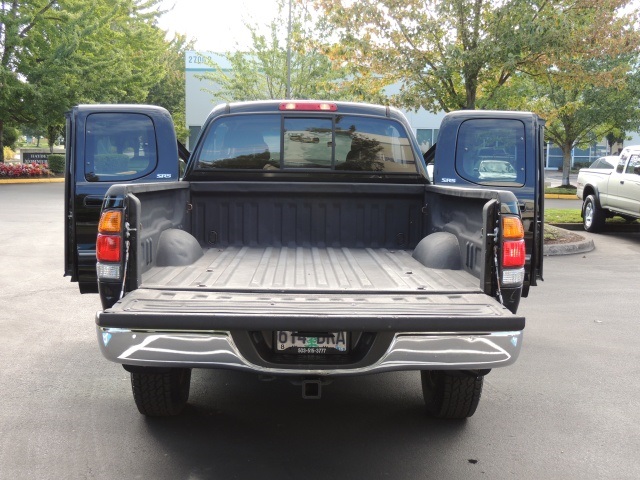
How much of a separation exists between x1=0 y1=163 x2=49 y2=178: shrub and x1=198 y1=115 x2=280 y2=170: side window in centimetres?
2639

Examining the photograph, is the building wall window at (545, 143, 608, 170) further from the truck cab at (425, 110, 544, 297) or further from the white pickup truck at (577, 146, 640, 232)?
the truck cab at (425, 110, 544, 297)

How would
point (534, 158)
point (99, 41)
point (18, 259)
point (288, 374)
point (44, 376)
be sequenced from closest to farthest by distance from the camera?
point (288, 374) → point (44, 376) → point (534, 158) → point (18, 259) → point (99, 41)

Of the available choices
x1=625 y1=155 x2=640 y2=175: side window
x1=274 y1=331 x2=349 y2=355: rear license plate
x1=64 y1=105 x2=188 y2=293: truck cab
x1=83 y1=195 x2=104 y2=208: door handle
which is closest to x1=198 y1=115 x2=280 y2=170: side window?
x1=64 y1=105 x2=188 y2=293: truck cab

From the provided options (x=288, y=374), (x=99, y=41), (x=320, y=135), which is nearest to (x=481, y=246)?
(x=288, y=374)

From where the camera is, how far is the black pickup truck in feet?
10.9

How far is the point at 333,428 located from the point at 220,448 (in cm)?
72

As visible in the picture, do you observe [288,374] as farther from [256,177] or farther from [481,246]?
[256,177]

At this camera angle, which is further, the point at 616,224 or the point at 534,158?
the point at 616,224

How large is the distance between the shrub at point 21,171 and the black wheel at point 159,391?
1093 inches

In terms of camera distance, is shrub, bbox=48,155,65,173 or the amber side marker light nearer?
the amber side marker light

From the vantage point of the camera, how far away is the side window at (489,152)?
6.93 m

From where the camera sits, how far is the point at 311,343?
3490mm

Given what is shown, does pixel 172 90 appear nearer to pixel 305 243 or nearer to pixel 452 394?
pixel 305 243

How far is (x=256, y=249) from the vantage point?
5.31m
